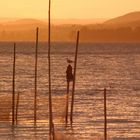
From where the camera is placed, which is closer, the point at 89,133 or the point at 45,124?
the point at 89,133

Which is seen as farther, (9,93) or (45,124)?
(9,93)

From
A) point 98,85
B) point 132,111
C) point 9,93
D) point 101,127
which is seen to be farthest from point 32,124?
point 98,85

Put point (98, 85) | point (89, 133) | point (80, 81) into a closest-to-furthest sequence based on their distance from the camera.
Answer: point (89, 133)
point (98, 85)
point (80, 81)

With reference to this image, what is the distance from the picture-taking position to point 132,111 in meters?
39.0

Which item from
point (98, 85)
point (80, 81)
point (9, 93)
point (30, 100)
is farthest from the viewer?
point (80, 81)

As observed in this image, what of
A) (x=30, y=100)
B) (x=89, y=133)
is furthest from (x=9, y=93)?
(x=89, y=133)

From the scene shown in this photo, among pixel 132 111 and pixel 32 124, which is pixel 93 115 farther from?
pixel 32 124

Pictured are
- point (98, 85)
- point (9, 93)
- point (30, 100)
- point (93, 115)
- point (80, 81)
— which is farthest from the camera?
point (80, 81)

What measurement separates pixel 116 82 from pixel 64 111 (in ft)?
103

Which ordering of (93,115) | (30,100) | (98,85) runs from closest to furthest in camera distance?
(93,115) → (30,100) → (98,85)

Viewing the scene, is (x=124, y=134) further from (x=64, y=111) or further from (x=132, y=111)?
(x=132, y=111)

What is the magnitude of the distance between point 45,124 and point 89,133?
300 centimetres

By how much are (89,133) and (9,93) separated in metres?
20.6

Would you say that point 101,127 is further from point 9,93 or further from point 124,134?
point 9,93
